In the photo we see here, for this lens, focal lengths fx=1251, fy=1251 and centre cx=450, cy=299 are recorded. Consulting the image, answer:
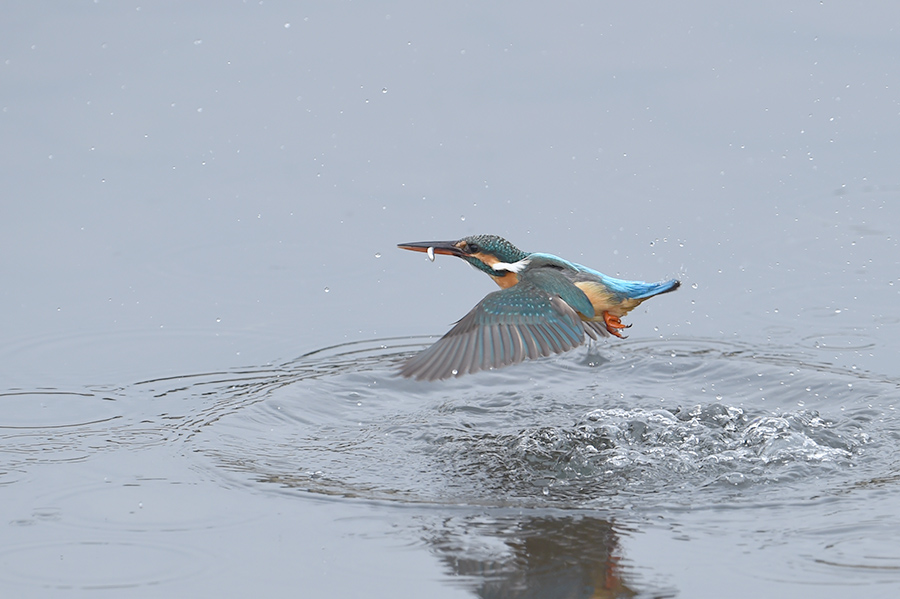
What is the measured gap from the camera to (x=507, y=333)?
516cm

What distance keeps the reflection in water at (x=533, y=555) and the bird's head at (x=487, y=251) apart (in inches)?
68.0

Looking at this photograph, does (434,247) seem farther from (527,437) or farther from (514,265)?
(527,437)

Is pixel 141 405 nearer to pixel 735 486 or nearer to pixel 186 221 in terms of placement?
pixel 186 221

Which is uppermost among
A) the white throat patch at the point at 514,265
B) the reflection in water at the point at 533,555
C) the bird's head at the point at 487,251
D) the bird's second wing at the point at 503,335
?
the bird's head at the point at 487,251

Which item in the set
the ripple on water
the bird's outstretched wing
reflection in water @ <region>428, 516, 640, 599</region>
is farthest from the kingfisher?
reflection in water @ <region>428, 516, 640, 599</region>

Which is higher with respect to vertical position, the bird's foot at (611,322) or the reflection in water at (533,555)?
the bird's foot at (611,322)

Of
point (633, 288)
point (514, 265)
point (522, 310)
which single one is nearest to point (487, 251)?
point (514, 265)

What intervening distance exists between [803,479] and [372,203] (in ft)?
10.8

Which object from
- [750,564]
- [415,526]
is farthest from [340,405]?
[750,564]

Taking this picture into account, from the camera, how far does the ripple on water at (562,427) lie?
4699 mm

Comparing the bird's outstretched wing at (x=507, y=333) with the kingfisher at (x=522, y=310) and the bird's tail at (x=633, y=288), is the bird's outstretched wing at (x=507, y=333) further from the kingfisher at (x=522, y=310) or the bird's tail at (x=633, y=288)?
the bird's tail at (x=633, y=288)

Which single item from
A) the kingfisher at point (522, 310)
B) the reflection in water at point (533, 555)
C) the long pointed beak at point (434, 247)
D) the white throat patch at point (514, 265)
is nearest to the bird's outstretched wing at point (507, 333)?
the kingfisher at point (522, 310)

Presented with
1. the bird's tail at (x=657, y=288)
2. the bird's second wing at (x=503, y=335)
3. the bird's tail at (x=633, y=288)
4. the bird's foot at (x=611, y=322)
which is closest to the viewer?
the bird's second wing at (x=503, y=335)

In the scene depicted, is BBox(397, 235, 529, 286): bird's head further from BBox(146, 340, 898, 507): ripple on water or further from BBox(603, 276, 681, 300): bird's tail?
BBox(146, 340, 898, 507): ripple on water
